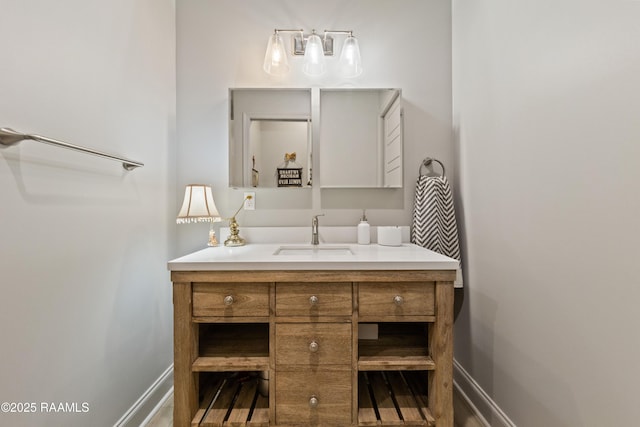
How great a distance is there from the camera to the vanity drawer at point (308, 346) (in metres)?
1.07

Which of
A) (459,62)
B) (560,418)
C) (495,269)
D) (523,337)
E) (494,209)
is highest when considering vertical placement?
(459,62)

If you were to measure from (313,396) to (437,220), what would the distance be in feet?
3.41

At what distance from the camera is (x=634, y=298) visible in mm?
702

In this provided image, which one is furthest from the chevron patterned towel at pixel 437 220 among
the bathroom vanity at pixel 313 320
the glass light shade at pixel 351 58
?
the glass light shade at pixel 351 58

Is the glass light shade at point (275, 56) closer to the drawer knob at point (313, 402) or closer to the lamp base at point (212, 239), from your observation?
the lamp base at point (212, 239)

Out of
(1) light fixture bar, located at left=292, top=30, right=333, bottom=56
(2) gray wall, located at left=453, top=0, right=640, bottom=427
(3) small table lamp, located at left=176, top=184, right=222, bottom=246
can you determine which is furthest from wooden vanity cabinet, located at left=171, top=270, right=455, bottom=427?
(1) light fixture bar, located at left=292, top=30, right=333, bottom=56

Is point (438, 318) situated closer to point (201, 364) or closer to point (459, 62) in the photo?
point (201, 364)

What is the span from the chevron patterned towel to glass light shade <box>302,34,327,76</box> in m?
0.91

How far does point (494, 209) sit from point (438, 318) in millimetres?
580

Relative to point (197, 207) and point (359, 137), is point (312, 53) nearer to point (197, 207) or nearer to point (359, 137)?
point (359, 137)

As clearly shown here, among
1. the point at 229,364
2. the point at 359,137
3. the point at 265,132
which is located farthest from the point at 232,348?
the point at 359,137

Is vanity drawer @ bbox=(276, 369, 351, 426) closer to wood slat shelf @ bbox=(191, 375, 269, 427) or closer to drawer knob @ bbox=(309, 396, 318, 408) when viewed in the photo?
drawer knob @ bbox=(309, 396, 318, 408)

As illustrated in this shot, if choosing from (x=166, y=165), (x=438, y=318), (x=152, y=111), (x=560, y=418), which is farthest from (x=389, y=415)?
(x=152, y=111)

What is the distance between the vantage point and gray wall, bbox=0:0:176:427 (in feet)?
2.60
